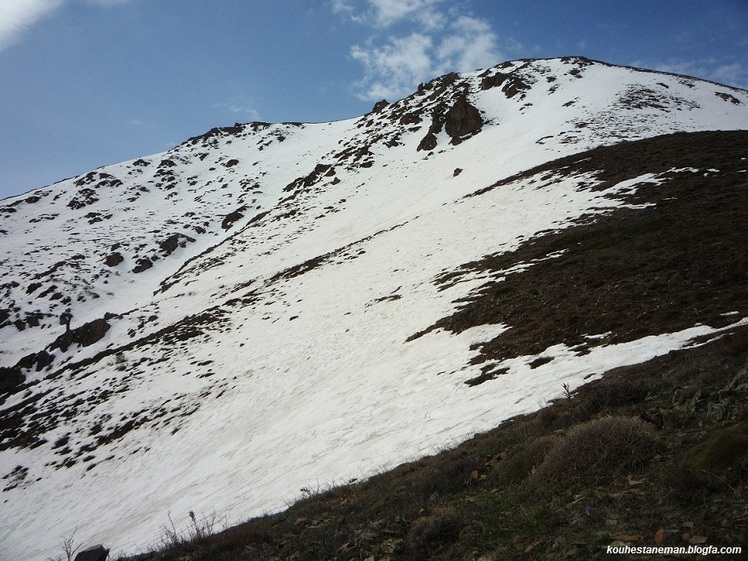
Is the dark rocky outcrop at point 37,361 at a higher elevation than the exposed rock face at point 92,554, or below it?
higher

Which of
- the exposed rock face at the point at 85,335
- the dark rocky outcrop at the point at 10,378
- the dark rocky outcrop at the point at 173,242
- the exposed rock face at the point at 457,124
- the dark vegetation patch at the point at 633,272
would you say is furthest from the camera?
the dark rocky outcrop at the point at 173,242

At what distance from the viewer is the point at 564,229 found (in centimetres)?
1817

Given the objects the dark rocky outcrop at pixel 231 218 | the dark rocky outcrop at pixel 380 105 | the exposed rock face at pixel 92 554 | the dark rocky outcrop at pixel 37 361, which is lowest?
the exposed rock face at pixel 92 554

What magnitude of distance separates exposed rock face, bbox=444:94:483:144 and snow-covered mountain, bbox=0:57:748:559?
43cm

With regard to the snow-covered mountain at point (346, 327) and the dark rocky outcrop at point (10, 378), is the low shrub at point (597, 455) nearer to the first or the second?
the snow-covered mountain at point (346, 327)

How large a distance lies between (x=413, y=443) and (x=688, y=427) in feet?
16.7

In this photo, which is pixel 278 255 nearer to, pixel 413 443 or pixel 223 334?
pixel 223 334

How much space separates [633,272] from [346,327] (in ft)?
39.1

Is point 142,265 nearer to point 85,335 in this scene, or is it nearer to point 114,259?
point 114,259

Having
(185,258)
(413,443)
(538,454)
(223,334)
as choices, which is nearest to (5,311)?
(185,258)

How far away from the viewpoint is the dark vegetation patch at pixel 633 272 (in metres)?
9.66

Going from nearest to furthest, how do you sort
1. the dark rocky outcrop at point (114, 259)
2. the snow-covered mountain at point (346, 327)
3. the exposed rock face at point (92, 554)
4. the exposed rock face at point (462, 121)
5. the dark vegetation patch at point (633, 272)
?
the exposed rock face at point (92, 554) → the dark vegetation patch at point (633, 272) → the snow-covered mountain at point (346, 327) → the exposed rock face at point (462, 121) → the dark rocky outcrop at point (114, 259)

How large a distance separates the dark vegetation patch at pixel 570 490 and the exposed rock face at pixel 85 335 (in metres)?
35.4

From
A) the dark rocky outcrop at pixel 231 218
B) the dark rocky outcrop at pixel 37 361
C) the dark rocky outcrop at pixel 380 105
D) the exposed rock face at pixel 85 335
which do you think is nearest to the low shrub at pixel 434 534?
the exposed rock face at pixel 85 335
